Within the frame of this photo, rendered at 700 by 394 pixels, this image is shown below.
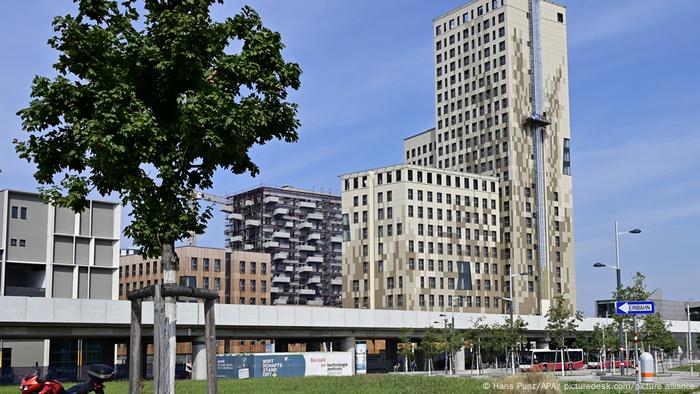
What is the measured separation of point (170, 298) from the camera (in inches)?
689

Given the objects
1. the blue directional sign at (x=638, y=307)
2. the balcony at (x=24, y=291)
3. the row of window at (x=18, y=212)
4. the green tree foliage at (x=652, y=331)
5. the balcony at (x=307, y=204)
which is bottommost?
the green tree foliage at (x=652, y=331)

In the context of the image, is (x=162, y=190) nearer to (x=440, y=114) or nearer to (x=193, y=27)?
(x=193, y=27)

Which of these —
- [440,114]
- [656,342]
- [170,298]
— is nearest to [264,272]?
[440,114]

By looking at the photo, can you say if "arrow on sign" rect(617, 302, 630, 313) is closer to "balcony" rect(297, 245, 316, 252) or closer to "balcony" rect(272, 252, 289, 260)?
"balcony" rect(272, 252, 289, 260)

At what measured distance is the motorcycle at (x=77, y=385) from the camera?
11594 mm

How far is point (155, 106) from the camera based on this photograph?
17453 millimetres

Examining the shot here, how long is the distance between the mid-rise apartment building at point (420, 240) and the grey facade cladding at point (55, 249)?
46843mm

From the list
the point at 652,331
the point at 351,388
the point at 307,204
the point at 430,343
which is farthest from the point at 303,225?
the point at 351,388

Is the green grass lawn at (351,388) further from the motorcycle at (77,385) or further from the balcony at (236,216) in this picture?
the balcony at (236,216)

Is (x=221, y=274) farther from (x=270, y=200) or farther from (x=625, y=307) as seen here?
(x=625, y=307)

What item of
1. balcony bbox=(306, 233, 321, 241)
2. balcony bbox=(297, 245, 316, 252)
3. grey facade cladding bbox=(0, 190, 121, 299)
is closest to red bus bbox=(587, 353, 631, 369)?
grey facade cladding bbox=(0, 190, 121, 299)

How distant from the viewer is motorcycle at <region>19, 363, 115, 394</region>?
11.6 meters

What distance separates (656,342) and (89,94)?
226ft

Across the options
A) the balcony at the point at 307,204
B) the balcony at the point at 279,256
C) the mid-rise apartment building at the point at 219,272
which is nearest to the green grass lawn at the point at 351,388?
the mid-rise apartment building at the point at 219,272
